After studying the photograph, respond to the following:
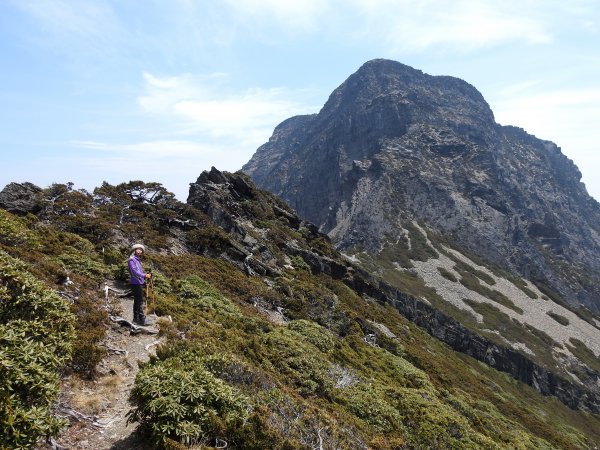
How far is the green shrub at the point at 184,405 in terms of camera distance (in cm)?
761

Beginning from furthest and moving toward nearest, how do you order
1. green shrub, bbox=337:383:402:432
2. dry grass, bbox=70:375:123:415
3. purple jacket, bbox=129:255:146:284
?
green shrub, bbox=337:383:402:432 < purple jacket, bbox=129:255:146:284 < dry grass, bbox=70:375:123:415

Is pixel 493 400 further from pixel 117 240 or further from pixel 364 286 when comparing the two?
pixel 117 240

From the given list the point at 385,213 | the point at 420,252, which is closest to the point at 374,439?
the point at 420,252

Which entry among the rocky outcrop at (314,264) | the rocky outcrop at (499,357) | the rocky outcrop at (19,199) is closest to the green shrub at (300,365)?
the rocky outcrop at (314,264)

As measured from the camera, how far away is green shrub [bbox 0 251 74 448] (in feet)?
20.5

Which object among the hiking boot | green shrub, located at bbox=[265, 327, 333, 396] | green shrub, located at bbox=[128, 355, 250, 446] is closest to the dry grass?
green shrub, located at bbox=[128, 355, 250, 446]

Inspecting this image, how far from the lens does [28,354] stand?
7230 millimetres

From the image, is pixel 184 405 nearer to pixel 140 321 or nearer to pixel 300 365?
pixel 140 321

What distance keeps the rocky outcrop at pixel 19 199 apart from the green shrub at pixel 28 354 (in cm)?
2161

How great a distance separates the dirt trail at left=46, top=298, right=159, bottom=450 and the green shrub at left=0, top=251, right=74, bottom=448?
1.17 meters

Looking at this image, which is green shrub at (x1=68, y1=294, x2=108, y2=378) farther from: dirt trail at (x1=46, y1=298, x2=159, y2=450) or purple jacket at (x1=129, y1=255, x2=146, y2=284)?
purple jacket at (x1=129, y1=255, x2=146, y2=284)

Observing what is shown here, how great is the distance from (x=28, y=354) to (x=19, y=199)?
2650 cm

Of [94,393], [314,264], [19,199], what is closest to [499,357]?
[314,264]

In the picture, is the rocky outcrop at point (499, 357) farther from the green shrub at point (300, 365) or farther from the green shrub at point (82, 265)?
the green shrub at point (82, 265)
